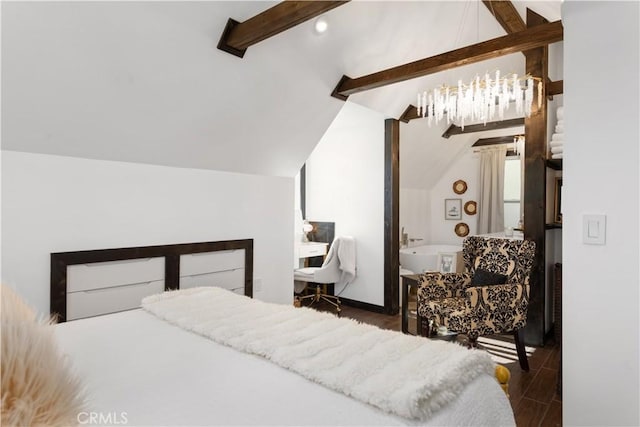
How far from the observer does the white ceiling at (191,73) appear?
1.91m

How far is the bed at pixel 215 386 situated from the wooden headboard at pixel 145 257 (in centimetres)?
73

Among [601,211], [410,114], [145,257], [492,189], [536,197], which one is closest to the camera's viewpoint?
[601,211]

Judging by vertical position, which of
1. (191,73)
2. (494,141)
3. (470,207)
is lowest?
(470,207)

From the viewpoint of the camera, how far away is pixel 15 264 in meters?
2.10

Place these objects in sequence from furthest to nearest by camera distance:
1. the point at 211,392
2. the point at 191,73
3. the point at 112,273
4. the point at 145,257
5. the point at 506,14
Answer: the point at 506,14 < the point at 145,257 < the point at 112,273 < the point at 191,73 < the point at 211,392

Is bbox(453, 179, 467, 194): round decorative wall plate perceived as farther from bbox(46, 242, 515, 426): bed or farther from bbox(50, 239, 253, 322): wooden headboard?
bbox(46, 242, 515, 426): bed

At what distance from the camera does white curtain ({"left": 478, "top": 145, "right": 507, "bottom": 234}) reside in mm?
5449

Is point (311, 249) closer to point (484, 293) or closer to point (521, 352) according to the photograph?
point (484, 293)

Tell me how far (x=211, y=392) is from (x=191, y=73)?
2.03 metres

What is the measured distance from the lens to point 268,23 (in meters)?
2.18

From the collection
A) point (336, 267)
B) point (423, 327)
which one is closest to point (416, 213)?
point (336, 267)

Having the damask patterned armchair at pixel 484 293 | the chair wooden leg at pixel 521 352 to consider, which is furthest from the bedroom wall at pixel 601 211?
the chair wooden leg at pixel 521 352

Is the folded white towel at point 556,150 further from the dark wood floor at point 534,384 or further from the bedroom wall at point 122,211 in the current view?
the bedroom wall at point 122,211

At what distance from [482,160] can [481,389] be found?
5063mm
